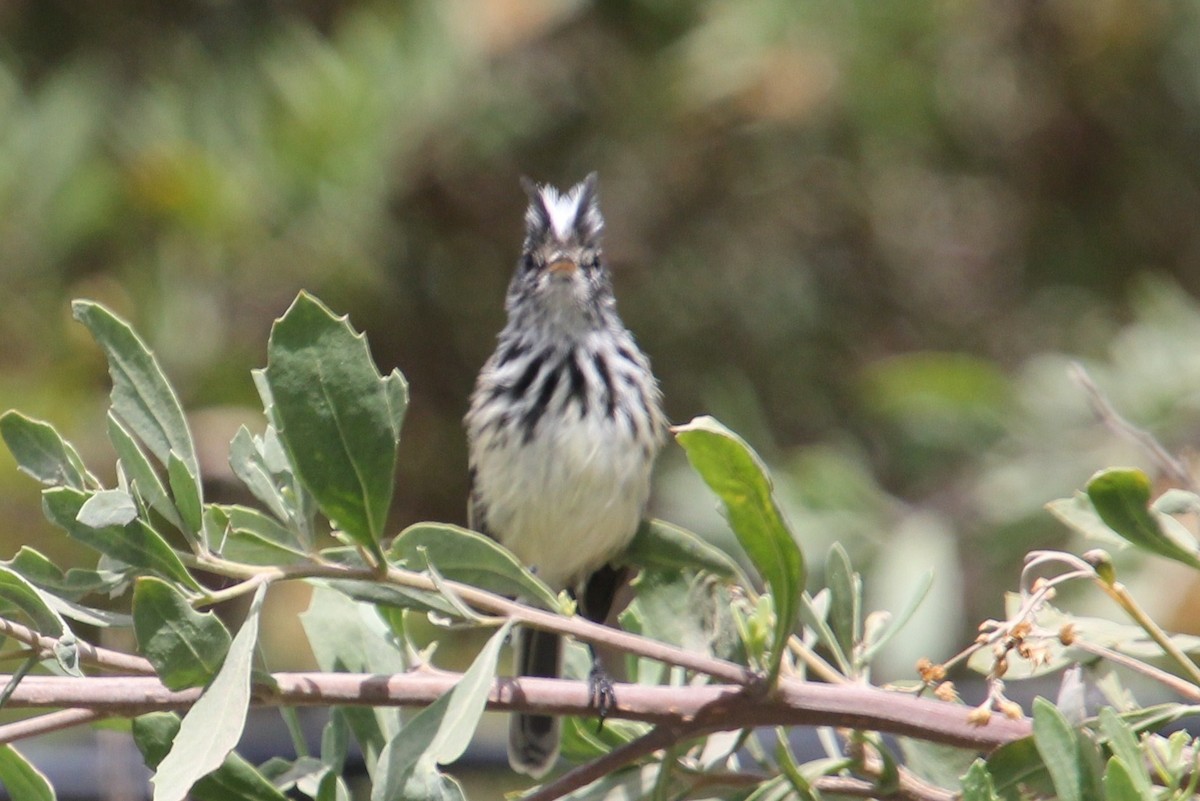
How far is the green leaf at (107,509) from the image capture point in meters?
1.16

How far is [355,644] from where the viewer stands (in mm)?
1573

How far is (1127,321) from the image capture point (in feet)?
15.8

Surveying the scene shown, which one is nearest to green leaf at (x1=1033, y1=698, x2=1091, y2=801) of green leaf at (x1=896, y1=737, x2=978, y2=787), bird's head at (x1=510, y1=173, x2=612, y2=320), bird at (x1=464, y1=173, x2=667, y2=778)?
green leaf at (x1=896, y1=737, x2=978, y2=787)

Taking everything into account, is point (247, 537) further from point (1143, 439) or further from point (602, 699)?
point (1143, 439)

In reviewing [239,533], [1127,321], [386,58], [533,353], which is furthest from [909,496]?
[239,533]

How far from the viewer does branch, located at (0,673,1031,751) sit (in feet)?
4.04

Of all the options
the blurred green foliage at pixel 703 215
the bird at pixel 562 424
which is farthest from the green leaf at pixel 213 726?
the blurred green foliage at pixel 703 215

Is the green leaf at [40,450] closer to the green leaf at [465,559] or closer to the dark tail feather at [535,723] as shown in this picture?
the green leaf at [465,559]

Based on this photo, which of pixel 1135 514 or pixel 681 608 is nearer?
pixel 1135 514

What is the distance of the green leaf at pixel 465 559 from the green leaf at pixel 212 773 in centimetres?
22

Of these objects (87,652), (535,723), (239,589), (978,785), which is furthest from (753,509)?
(535,723)

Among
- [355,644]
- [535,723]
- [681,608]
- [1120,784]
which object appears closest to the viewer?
[1120,784]

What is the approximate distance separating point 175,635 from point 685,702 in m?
0.40

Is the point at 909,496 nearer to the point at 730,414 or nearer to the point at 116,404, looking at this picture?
the point at 730,414
